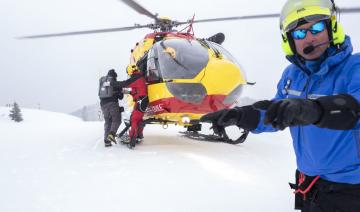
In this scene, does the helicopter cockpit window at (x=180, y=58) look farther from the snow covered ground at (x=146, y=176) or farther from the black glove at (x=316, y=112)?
the black glove at (x=316, y=112)

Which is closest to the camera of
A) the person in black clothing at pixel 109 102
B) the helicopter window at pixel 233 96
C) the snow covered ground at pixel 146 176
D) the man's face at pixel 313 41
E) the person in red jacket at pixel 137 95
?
the man's face at pixel 313 41

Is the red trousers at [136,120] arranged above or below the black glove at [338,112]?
below

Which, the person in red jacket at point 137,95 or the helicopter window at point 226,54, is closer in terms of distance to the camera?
the helicopter window at point 226,54

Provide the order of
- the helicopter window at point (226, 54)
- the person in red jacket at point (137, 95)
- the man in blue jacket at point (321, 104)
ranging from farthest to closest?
the person in red jacket at point (137, 95), the helicopter window at point (226, 54), the man in blue jacket at point (321, 104)

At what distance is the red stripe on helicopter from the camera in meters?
6.91

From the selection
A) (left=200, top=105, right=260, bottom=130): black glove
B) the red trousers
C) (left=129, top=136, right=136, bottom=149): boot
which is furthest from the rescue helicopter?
(left=200, top=105, right=260, bottom=130): black glove

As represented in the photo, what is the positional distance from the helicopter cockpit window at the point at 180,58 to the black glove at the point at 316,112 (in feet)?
17.5

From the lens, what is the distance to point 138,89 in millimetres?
7680

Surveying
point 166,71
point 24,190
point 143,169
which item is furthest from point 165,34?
point 24,190

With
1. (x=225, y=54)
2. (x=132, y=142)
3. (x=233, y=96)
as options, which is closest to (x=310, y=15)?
(x=233, y=96)

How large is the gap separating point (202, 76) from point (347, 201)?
5.00 metres

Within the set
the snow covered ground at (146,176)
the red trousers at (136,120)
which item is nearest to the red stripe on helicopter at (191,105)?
the red trousers at (136,120)

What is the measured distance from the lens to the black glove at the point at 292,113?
1461 millimetres

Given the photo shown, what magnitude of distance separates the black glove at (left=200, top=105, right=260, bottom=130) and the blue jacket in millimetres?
139
